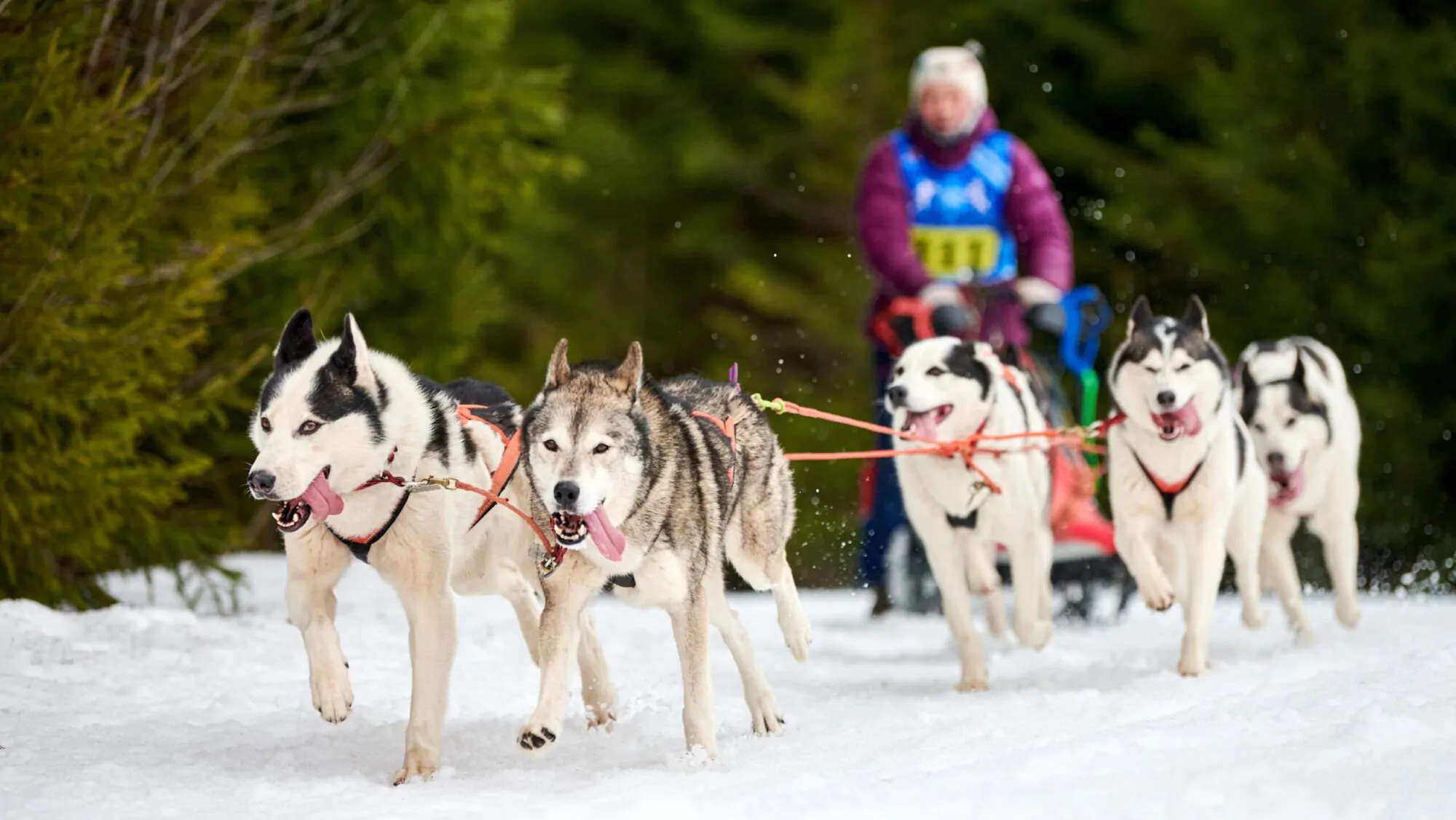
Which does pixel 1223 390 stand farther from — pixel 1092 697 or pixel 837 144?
pixel 837 144

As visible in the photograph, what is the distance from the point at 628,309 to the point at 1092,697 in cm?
1424

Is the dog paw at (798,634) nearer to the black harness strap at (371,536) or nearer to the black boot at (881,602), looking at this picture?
the black harness strap at (371,536)

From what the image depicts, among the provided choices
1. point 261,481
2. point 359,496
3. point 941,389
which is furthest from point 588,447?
point 941,389

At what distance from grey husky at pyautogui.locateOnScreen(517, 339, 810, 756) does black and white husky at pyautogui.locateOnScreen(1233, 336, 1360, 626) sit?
8.83 feet

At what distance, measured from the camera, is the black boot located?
26.7ft

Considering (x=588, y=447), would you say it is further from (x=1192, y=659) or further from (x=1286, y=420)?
(x=1286, y=420)

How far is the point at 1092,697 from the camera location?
524cm

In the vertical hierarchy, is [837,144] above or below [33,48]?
above

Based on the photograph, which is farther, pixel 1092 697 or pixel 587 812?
pixel 1092 697

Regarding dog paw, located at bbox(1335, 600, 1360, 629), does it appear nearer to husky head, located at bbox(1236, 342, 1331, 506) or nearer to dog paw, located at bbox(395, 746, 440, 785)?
husky head, located at bbox(1236, 342, 1331, 506)

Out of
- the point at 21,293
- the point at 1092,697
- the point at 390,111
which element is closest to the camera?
the point at 1092,697

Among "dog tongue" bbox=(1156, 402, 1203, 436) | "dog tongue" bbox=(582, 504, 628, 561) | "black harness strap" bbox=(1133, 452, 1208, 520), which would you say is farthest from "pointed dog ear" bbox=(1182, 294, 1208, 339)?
"dog tongue" bbox=(582, 504, 628, 561)

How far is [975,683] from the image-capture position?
5777mm

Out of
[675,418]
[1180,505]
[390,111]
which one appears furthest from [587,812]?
[390,111]
